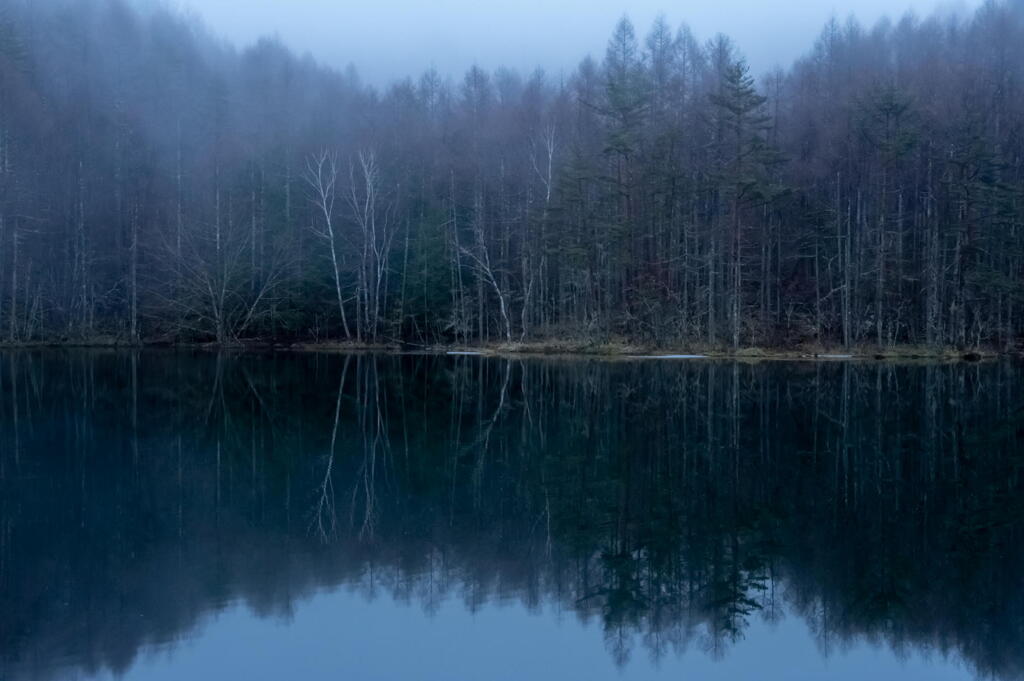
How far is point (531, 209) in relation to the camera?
145 feet

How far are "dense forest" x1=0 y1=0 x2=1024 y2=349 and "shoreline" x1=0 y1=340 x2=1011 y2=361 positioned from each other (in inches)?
31.5

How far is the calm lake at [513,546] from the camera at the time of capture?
646cm

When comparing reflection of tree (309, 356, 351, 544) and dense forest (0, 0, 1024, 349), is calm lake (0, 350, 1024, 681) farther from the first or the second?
dense forest (0, 0, 1024, 349)

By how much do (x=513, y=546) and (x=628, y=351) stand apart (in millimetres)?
29664

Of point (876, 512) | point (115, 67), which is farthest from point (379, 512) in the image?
point (115, 67)

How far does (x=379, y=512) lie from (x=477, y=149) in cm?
4134

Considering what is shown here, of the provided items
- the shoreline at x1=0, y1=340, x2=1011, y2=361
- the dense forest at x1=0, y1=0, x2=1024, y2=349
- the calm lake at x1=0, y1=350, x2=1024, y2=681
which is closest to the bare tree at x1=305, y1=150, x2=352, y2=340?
the dense forest at x1=0, y1=0, x2=1024, y2=349

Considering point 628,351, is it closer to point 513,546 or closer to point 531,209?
point 531,209

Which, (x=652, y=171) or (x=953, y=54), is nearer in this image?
(x=652, y=171)

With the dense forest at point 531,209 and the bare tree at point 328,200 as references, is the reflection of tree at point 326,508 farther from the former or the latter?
the bare tree at point 328,200

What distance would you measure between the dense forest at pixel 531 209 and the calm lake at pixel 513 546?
78.1 feet

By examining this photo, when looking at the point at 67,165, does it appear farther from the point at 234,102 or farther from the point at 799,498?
the point at 799,498

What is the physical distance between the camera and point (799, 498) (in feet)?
35.1

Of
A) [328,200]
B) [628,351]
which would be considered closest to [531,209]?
[628,351]
